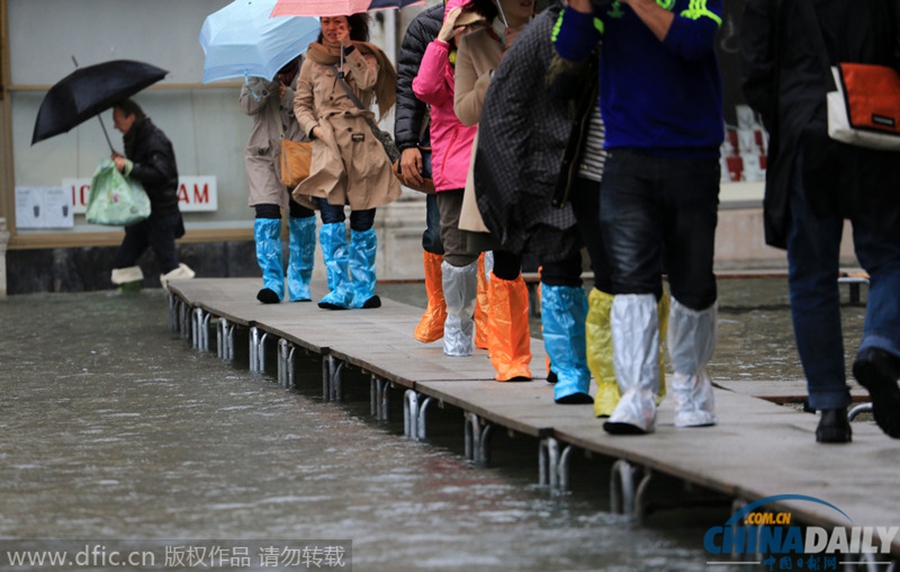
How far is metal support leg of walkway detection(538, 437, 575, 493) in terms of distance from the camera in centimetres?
626

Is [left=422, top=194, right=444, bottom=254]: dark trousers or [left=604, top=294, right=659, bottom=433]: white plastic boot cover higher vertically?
[left=422, top=194, right=444, bottom=254]: dark trousers

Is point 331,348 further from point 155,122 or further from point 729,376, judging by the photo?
point 155,122

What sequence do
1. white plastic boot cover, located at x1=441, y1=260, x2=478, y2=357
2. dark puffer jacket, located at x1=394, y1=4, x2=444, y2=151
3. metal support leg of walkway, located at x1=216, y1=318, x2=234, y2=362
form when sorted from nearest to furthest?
white plastic boot cover, located at x1=441, y1=260, x2=478, y2=357
dark puffer jacket, located at x1=394, y1=4, x2=444, y2=151
metal support leg of walkway, located at x1=216, y1=318, x2=234, y2=362

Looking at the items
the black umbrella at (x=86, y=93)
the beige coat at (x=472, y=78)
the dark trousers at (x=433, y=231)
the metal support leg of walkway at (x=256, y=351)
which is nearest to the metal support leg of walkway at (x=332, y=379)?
the dark trousers at (x=433, y=231)

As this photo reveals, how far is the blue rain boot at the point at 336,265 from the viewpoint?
1165cm

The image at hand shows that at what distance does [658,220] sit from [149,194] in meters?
11.7

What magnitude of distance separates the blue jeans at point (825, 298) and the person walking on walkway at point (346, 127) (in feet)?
18.4

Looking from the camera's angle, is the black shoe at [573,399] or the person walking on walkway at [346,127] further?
the person walking on walkway at [346,127]

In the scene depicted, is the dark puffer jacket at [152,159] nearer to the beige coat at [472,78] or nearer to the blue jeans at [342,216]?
the blue jeans at [342,216]

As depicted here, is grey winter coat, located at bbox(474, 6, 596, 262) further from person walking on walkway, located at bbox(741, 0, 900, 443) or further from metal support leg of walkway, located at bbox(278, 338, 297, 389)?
metal support leg of walkway, located at bbox(278, 338, 297, 389)

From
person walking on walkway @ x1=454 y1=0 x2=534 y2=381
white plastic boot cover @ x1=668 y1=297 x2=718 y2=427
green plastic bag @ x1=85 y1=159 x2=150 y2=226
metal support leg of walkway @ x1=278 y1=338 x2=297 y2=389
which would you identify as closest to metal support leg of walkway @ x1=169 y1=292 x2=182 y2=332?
green plastic bag @ x1=85 y1=159 x2=150 y2=226

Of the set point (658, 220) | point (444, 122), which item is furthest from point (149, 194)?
point (658, 220)

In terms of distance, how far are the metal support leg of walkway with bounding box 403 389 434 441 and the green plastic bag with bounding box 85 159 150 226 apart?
9.52m

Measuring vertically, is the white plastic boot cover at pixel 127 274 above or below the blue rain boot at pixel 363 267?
below
